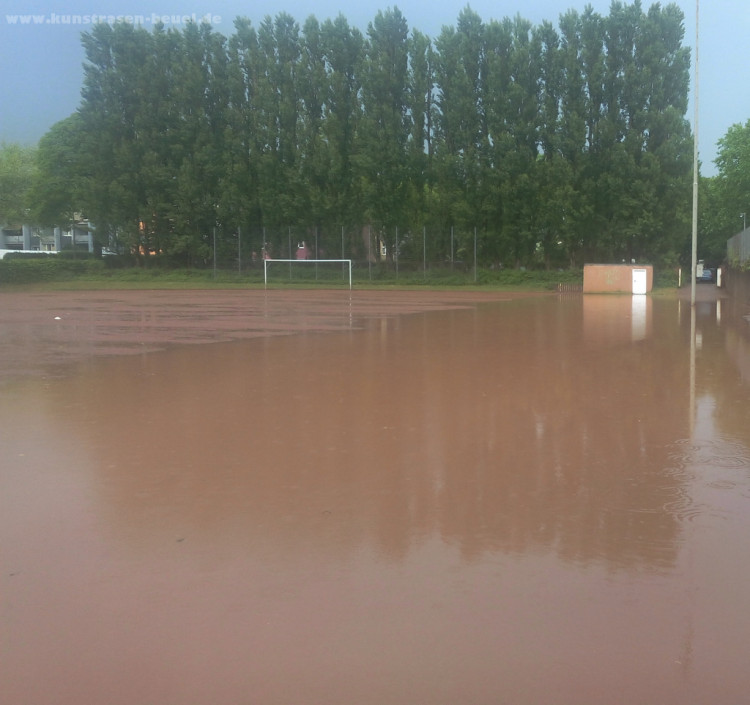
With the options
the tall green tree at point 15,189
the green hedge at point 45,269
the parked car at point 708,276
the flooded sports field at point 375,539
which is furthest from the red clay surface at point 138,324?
the parked car at point 708,276

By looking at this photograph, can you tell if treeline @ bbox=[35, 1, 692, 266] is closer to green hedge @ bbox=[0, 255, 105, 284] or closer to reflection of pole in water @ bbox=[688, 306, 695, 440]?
green hedge @ bbox=[0, 255, 105, 284]

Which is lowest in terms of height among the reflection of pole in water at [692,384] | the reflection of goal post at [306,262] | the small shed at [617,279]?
the reflection of pole in water at [692,384]

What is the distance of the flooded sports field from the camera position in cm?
386

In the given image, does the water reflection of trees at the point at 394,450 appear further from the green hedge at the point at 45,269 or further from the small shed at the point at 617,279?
the green hedge at the point at 45,269

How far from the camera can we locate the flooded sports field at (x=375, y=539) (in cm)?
386

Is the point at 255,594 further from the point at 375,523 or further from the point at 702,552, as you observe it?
the point at 702,552

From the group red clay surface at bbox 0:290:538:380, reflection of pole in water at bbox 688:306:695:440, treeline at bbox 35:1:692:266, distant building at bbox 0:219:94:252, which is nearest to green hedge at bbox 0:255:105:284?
treeline at bbox 35:1:692:266

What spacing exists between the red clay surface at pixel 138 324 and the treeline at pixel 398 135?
18.9 metres

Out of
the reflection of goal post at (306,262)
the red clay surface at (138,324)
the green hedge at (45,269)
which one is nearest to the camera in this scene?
the red clay surface at (138,324)

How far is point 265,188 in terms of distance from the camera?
2178 inches

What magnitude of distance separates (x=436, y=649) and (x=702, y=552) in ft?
6.95

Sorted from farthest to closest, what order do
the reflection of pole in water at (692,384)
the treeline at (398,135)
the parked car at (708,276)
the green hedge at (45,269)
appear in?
the parked car at (708,276)
the green hedge at (45,269)
the treeline at (398,135)
the reflection of pole in water at (692,384)

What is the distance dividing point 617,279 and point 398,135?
17.5 m

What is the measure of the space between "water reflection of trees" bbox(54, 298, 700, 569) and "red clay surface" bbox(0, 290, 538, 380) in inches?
93.9
